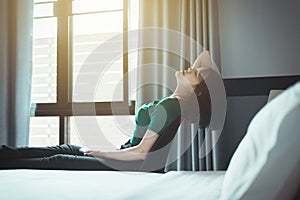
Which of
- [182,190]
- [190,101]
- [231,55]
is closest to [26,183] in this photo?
[182,190]

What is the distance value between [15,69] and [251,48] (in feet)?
6.02

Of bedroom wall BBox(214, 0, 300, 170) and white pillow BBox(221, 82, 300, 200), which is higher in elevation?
bedroom wall BBox(214, 0, 300, 170)

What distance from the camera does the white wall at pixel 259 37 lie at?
8.24 feet

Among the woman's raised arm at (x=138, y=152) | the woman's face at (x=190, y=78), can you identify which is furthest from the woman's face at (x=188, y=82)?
the woman's raised arm at (x=138, y=152)

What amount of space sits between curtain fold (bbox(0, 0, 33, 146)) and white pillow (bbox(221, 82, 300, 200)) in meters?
2.57

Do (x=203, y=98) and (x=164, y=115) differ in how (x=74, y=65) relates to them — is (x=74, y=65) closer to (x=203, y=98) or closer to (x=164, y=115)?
(x=203, y=98)

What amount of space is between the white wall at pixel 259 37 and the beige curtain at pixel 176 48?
177 millimetres

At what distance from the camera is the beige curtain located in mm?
2488

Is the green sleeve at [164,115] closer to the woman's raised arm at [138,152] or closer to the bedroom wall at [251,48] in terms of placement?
the woman's raised arm at [138,152]

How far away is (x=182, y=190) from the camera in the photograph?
840mm

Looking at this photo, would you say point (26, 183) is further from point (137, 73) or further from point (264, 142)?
point (137, 73)

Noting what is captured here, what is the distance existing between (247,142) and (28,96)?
2.68m

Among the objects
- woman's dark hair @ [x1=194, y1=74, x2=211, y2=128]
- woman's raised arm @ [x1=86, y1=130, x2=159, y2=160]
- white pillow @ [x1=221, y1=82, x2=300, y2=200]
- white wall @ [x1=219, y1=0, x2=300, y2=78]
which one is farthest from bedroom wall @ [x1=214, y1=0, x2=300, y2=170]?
white pillow @ [x1=221, y1=82, x2=300, y2=200]

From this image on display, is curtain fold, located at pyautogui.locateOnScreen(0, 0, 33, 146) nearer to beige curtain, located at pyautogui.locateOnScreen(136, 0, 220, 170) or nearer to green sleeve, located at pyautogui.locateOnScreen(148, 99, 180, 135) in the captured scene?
beige curtain, located at pyautogui.locateOnScreen(136, 0, 220, 170)
